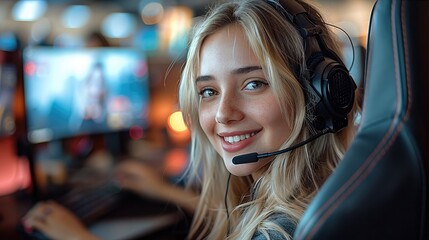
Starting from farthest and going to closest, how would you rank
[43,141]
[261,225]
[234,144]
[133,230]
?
1. [43,141]
2. [133,230]
3. [234,144]
4. [261,225]

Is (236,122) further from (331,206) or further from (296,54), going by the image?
(331,206)

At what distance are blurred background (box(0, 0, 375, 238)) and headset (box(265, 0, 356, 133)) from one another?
17 cm

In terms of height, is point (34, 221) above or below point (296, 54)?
below

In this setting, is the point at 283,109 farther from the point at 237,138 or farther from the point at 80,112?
the point at 80,112

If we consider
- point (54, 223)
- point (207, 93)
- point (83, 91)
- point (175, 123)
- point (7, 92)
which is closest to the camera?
point (207, 93)

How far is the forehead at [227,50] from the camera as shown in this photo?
91 centimetres

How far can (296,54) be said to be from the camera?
2.96 feet

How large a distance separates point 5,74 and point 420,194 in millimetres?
1343

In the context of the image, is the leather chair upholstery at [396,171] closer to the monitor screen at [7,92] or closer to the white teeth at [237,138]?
the white teeth at [237,138]

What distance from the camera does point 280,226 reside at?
32.1 inches

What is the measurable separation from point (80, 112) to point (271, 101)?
1322 millimetres

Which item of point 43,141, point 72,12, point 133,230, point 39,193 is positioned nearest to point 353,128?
point 133,230

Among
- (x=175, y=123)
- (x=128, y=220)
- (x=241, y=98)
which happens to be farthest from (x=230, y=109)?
(x=175, y=123)

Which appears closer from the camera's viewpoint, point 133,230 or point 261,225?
point 261,225
